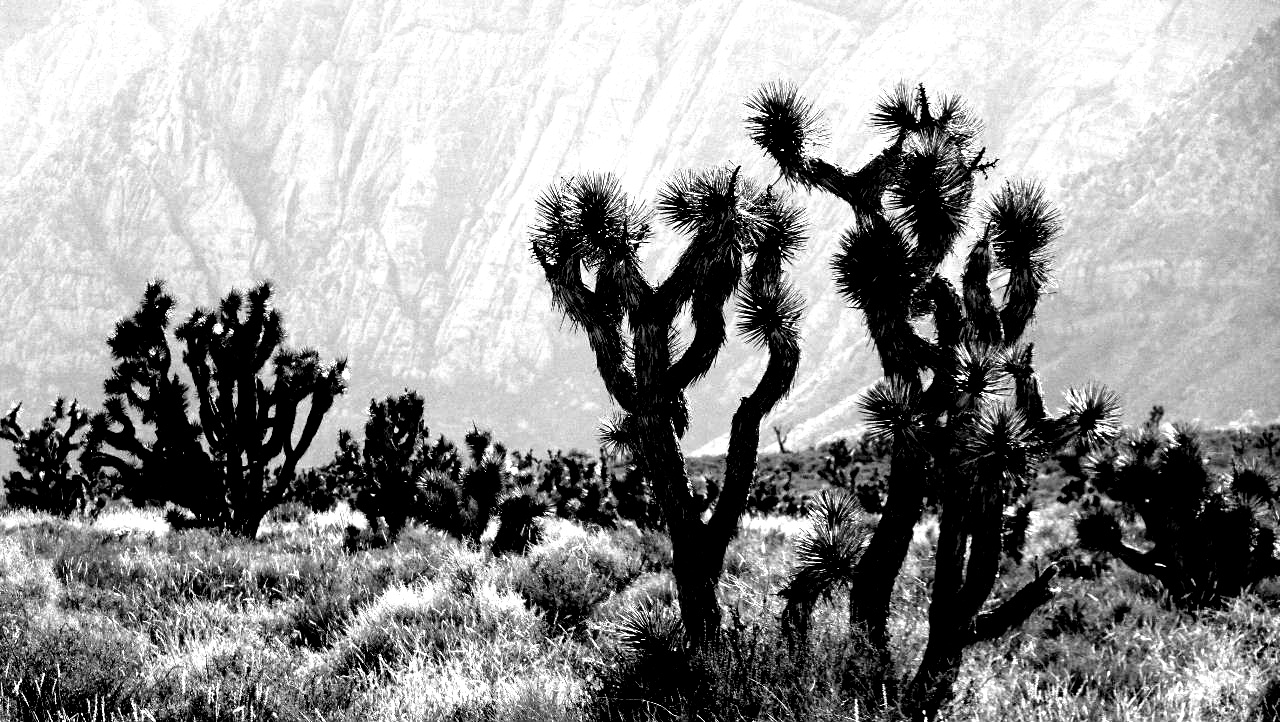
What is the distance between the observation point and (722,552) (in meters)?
7.14

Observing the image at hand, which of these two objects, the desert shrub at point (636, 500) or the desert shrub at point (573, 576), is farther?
the desert shrub at point (636, 500)

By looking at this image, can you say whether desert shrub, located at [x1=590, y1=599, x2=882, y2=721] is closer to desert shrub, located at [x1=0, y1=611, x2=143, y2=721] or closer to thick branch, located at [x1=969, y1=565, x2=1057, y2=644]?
Result: thick branch, located at [x1=969, y1=565, x2=1057, y2=644]

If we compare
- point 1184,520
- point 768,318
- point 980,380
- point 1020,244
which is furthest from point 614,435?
point 1184,520

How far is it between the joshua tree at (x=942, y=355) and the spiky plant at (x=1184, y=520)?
3.34 metres

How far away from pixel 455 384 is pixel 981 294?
570ft

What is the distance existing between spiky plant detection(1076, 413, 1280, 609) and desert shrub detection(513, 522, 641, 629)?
5.59 meters

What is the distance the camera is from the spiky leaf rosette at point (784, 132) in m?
8.54

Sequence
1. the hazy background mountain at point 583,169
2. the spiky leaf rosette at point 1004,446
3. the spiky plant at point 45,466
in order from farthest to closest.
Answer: the hazy background mountain at point 583,169, the spiky plant at point 45,466, the spiky leaf rosette at point 1004,446

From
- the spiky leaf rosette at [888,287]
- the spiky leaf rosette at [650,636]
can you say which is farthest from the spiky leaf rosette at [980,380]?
the spiky leaf rosette at [650,636]

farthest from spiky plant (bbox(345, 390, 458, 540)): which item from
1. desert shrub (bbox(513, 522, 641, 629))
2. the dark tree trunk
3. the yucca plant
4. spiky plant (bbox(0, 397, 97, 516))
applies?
the dark tree trunk

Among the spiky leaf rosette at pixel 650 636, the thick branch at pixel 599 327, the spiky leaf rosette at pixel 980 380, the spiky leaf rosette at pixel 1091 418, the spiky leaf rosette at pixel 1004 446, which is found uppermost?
the thick branch at pixel 599 327

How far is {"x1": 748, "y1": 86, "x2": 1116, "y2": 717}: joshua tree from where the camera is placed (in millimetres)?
6391

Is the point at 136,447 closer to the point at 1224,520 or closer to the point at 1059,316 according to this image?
the point at 1224,520

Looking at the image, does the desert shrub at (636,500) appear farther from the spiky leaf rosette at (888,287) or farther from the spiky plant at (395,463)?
the spiky leaf rosette at (888,287)
